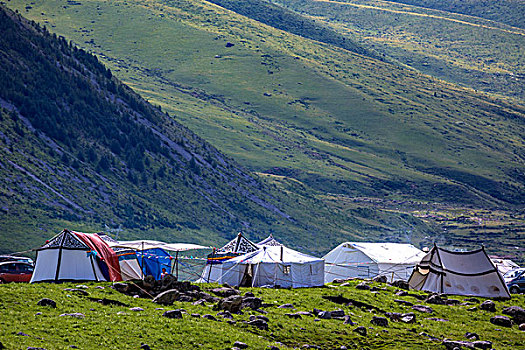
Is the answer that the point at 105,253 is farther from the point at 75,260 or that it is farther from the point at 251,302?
the point at 251,302

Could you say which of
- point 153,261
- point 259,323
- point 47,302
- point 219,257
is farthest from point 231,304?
point 219,257

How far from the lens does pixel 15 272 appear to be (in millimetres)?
45469

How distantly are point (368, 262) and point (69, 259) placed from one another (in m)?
31.0

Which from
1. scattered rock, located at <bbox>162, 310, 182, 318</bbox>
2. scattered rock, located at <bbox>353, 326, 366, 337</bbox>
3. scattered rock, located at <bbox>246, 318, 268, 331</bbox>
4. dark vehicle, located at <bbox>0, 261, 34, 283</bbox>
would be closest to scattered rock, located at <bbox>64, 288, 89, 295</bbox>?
scattered rock, located at <bbox>162, 310, 182, 318</bbox>

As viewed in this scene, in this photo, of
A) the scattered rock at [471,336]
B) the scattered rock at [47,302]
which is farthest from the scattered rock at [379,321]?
the scattered rock at [47,302]

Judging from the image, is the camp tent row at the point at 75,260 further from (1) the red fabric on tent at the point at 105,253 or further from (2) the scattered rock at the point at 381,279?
(2) the scattered rock at the point at 381,279

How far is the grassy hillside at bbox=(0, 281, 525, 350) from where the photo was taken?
93.9 feet

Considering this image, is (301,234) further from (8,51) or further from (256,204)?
(8,51)

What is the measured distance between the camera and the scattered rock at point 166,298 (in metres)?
36.7

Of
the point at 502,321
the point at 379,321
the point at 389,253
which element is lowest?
Result: the point at 389,253

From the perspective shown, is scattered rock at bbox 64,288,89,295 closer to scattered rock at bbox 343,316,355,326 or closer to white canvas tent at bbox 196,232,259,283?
scattered rock at bbox 343,316,355,326

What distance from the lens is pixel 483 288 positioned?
5478 centimetres

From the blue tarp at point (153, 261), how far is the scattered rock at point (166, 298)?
14.1 m

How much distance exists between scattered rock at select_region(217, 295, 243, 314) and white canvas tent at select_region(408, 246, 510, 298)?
22.5m
